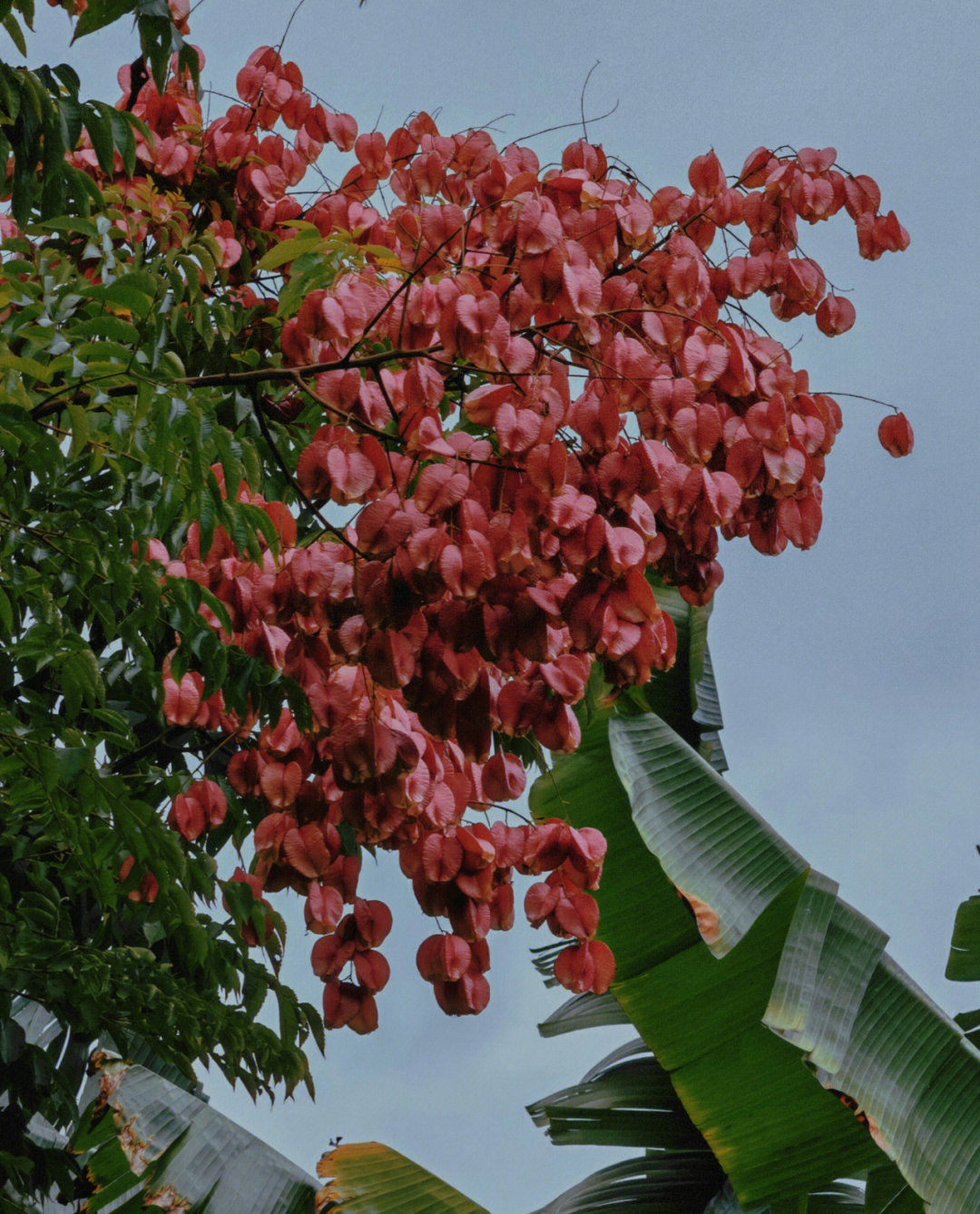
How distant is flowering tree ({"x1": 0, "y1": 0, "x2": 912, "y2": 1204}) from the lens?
7.41 ft

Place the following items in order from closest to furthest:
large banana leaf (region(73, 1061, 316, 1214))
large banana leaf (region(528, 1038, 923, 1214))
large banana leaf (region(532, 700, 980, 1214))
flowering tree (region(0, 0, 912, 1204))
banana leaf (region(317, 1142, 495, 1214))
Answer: flowering tree (region(0, 0, 912, 1204)), large banana leaf (region(532, 700, 980, 1214)), large banana leaf (region(73, 1061, 316, 1214)), banana leaf (region(317, 1142, 495, 1214)), large banana leaf (region(528, 1038, 923, 1214))

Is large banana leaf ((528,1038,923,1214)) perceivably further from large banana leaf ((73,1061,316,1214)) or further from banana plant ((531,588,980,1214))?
large banana leaf ((73,1061,316,1214))

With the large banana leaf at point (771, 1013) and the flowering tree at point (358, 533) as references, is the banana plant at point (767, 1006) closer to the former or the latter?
the large banana leaf at point (771, 1013)

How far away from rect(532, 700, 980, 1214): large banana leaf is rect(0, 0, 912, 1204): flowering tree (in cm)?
86

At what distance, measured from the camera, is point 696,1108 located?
397cm

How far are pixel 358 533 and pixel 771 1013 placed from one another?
2048 mm

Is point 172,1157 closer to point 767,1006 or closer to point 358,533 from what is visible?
point 767,1006

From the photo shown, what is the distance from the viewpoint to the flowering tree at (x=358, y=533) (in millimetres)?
2260

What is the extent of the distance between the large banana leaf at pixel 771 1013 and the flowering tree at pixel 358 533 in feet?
2.82

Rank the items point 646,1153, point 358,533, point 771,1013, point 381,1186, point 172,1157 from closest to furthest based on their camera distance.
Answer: point 358,533 → point 771,1013 → point 172,1157 → point 381,1186 → point 646,1153

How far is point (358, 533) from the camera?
2186mm

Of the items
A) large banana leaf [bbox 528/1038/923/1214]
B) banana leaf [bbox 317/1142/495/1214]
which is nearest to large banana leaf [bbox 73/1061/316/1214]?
banana leaf [bbox 317/1142/495/1214]

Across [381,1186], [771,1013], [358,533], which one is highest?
[358,533]

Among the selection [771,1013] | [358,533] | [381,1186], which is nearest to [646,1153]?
[381,1186]
